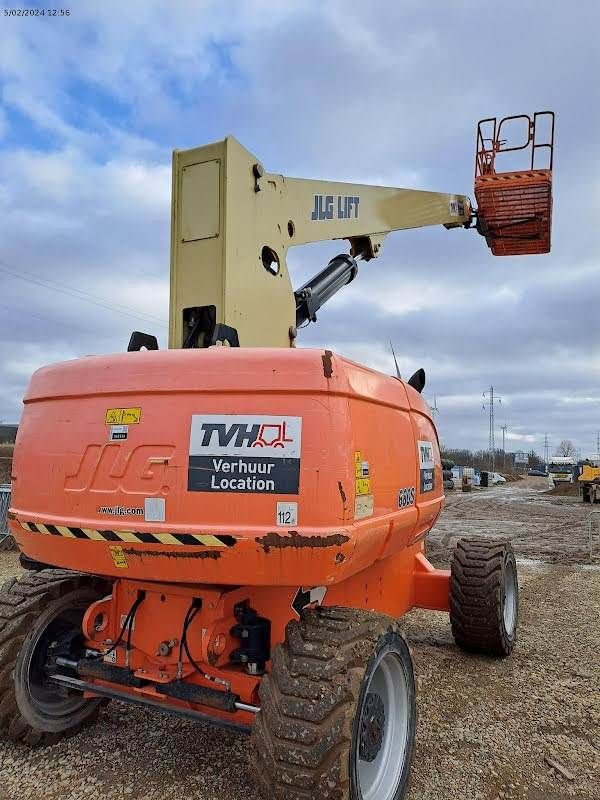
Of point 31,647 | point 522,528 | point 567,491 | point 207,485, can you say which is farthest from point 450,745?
point 567,491

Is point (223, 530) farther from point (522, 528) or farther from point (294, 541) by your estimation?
point (522, 528)

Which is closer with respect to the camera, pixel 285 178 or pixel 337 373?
pixel 337 373

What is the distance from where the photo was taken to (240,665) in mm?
3297

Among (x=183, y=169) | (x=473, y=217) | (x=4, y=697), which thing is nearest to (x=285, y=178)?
(x=183, y=169)

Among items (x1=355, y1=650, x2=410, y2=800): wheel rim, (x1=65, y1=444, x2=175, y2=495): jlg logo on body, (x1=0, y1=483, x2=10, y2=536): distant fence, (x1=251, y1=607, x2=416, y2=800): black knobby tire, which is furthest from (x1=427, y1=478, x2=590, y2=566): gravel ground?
(x1=65, y1=444, x2=175, y2=495): jlg logo on body

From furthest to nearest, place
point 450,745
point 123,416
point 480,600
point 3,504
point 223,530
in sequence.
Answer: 1. point 3,504
2. point 480,600
3. point 450,745
4. point 123,416
5. point 223,530

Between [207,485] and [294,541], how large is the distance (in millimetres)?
456

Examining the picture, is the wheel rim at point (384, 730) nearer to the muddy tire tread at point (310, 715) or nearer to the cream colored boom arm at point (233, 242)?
the muddy tire tread at point (310, 715)

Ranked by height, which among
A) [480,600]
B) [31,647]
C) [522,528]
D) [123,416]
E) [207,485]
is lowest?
[522,528]

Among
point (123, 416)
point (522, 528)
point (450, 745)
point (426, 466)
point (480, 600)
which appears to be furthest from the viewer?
point (522, 528)

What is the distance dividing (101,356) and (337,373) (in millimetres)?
1255

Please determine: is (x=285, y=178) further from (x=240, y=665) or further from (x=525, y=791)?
(x=525, y=791)

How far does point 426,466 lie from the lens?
421cm

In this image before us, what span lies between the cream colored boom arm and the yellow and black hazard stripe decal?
167 centimetres
